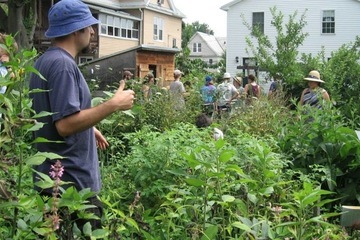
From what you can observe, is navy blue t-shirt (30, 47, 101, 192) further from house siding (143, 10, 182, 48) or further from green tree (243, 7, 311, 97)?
house siding (143, 10, 182, 48)

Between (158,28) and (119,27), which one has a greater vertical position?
(158,28)

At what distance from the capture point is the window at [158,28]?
53875 mm

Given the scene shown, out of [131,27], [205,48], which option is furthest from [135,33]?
[205,48]

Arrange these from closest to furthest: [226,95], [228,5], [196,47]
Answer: [226,95] < [228,5] < [196,47]

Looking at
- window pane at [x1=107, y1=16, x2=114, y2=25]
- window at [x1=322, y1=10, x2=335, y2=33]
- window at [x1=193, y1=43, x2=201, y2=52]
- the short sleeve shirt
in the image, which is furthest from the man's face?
window at [x1=193, y1=43, x2=201, y2=52]

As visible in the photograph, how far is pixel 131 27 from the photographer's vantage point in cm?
4994

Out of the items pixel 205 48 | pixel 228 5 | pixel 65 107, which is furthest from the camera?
pixel 205 48

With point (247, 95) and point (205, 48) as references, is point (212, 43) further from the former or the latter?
point (247, 95)

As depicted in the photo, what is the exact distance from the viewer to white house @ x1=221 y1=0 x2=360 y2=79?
45688mm

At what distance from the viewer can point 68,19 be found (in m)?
3.22

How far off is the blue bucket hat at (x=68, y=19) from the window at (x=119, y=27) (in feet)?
135

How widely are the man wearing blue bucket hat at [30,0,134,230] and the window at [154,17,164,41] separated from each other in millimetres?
50811

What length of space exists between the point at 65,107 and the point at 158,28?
51884 millimetres

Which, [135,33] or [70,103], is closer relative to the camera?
[70,103]
